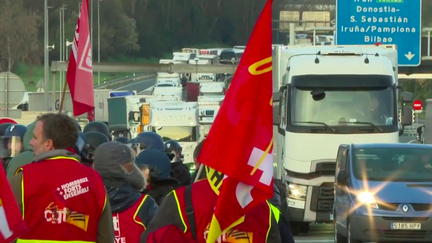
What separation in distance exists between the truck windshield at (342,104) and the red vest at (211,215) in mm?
12502

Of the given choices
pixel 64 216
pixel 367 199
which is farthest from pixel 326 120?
pixel 64 216

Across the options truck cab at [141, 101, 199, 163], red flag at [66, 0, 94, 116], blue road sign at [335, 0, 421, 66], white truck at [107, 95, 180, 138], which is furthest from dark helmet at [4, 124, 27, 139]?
white truck at [107, 95, 180, 138]

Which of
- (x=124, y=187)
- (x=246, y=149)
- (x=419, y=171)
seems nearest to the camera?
(x=246, y=149)

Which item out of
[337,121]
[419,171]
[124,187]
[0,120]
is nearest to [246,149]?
[124,187]

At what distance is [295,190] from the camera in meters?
17.7

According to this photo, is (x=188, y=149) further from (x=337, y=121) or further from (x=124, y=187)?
(x=124, y=187)

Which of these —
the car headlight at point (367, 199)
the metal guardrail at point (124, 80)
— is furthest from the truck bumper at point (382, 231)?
the metal guardrail at point (124, 80)

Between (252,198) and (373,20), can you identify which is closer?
(252,198)

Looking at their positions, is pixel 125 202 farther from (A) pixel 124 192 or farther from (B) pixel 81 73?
(B) pixel 81 73

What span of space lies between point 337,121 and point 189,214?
12.9 metres

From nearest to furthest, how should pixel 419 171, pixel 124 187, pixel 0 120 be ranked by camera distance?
pixel 124 187
pixel 0 120
pixel 419 171

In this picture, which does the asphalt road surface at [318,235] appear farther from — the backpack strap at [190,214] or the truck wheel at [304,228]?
the backpack strap at [190,214]

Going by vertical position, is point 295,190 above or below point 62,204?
below

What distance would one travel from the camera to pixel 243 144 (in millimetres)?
4793
